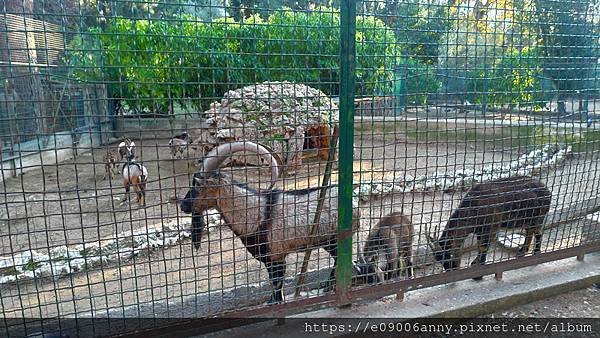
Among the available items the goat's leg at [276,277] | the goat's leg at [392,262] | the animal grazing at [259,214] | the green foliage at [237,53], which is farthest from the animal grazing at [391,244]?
the green foliage at [237,53]

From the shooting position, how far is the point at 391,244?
14.0 ft

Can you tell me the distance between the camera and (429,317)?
3.41m

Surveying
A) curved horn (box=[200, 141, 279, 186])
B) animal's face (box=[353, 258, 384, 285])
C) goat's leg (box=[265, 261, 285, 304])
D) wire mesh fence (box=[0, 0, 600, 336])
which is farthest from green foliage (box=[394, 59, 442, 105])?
goat's leg (box=[265, 261, 285, 304])

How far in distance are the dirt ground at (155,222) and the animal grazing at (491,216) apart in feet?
0.56

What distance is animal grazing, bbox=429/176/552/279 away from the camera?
4355 millimetres

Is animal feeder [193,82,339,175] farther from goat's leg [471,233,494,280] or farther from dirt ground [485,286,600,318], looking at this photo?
dirt ground [485,286,600,318]

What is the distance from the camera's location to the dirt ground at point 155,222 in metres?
2.87

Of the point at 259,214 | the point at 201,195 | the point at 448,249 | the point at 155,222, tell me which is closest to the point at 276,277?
the point at 259,214

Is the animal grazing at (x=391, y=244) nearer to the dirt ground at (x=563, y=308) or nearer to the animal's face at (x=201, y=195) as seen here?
the dirt ground at (x=563, y=308)

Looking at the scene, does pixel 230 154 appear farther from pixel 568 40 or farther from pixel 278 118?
pixel 278 118

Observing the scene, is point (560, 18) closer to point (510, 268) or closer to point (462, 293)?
point (510, 268)

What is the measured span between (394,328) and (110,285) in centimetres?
328

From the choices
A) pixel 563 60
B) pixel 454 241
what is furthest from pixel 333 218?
pixel 563 60

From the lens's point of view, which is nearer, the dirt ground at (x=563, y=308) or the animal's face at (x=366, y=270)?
the dirt ground at (x=563, y=308)
